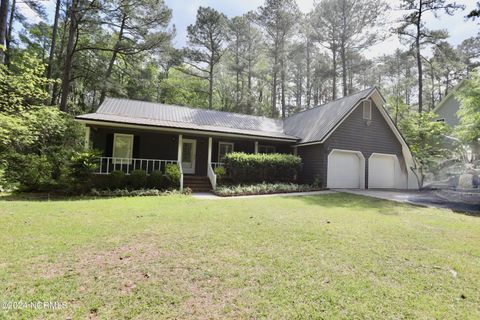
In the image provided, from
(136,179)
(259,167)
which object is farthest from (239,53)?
(136,179)

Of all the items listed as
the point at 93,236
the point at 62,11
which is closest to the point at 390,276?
the point at 93,236

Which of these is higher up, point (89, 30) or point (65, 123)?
point (89, 30)

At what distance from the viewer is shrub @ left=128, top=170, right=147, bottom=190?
404 inches

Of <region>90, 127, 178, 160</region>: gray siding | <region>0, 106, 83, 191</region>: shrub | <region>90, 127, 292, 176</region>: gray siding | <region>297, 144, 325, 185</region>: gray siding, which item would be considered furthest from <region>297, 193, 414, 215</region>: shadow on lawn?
<region>0, 106, 83, 191</region>: shrub

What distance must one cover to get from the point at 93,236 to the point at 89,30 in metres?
16.6

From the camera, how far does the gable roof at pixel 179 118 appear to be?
12.0 metres

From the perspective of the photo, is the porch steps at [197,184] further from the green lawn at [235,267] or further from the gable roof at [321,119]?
the gable roof at [321,119]

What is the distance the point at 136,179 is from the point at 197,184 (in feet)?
9.17

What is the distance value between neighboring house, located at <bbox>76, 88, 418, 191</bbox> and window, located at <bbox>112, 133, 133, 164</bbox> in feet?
0.15

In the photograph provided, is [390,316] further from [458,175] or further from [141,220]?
[458,175]

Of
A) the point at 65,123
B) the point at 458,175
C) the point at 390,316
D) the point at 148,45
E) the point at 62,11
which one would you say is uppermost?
the point at 62,11

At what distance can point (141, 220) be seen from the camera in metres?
5.48

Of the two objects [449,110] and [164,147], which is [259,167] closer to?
[164,147]

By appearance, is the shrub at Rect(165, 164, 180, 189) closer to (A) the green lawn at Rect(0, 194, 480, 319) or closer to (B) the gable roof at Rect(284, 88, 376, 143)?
(A) the green lawn at Rect(0, 194, 480, 319)
